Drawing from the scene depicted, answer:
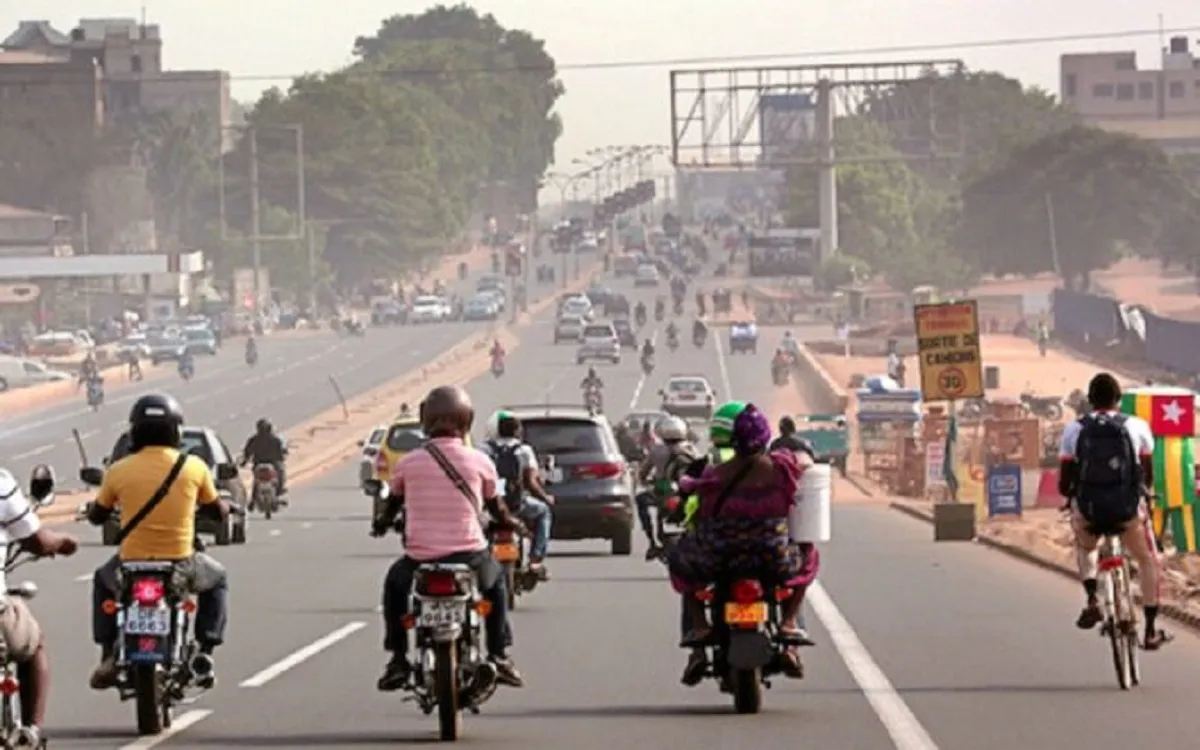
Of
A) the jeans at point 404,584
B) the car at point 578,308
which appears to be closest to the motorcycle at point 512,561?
the jeans at point 404,584

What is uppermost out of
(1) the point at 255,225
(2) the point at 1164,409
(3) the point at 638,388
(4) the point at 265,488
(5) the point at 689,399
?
(1) the point at 255,225

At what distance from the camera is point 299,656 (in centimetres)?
2034

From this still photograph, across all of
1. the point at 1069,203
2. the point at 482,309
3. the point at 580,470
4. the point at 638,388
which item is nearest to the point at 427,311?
the point at 482,309

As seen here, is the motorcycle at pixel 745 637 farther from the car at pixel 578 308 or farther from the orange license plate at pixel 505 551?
the car at pixel 578 308

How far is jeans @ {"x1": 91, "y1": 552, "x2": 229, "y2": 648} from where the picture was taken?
1449cm

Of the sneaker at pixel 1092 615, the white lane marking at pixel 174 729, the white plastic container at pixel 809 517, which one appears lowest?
the white lane marking at pixel 174 729

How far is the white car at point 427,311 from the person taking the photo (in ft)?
543

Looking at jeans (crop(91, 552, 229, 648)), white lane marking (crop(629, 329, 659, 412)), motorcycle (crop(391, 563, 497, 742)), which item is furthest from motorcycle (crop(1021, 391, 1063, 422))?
jeans (crop(91, 552, 229, 648))

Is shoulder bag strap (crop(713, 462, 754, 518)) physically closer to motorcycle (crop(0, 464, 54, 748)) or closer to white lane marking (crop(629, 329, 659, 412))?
motorcycle (crop(0, 464, 54, 748))

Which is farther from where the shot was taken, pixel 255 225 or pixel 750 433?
pixel 255 225

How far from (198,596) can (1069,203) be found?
541 ft

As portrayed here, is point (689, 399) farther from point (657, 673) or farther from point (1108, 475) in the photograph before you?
point (1108, 475)

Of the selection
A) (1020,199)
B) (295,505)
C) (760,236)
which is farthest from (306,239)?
(295,505)

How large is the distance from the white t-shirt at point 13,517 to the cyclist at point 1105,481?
691cm
